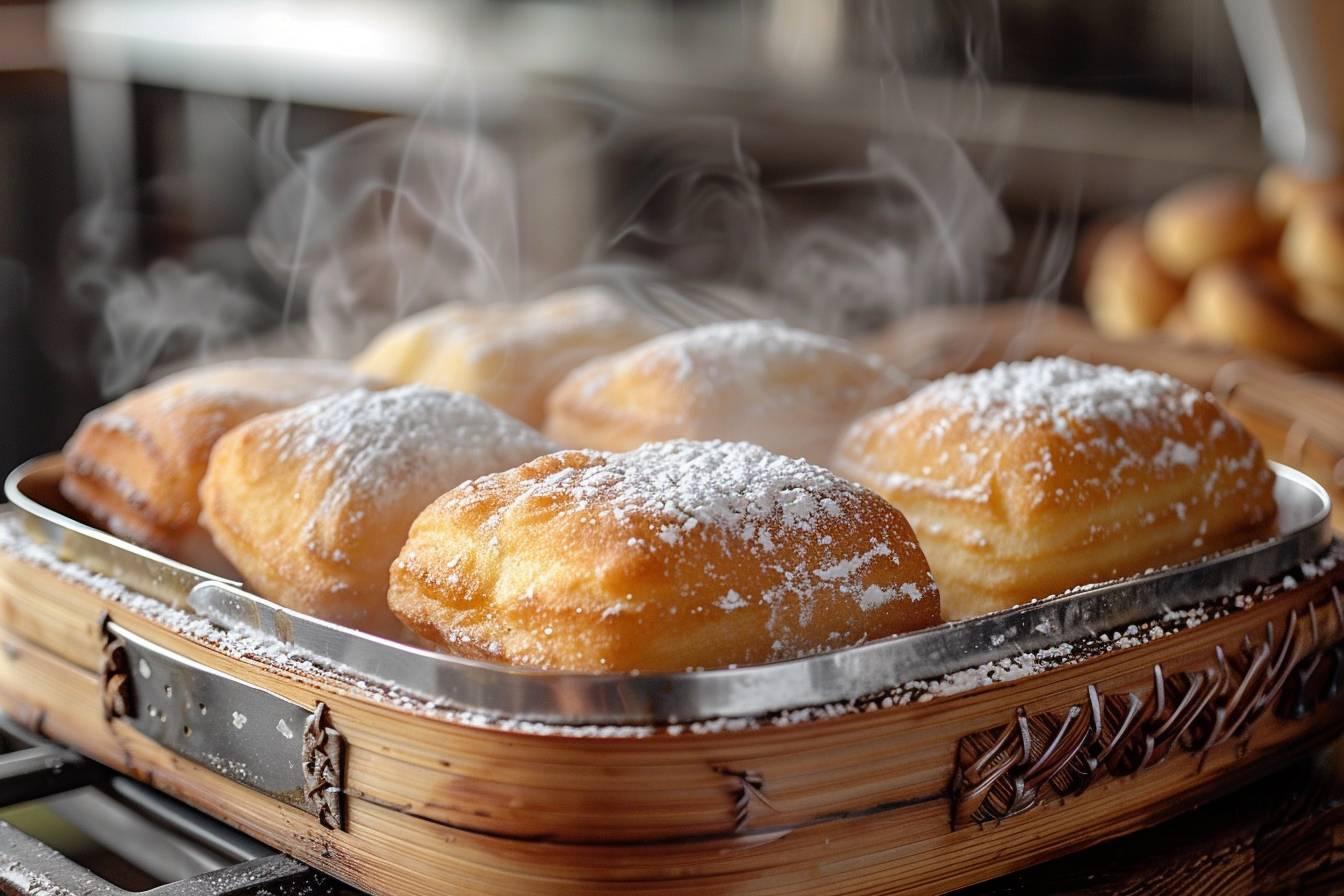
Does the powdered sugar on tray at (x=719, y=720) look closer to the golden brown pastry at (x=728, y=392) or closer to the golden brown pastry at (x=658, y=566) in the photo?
the golden brown pastry at (x=658, y=566)

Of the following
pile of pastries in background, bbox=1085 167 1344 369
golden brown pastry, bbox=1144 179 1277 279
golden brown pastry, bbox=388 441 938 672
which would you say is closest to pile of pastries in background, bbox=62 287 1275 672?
golden brown pastry, bbox=388 441 938 672

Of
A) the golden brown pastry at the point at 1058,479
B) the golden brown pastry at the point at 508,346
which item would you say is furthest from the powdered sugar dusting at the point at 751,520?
the golden brown pastry at the point at 508,346

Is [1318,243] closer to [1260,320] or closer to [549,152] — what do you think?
[1260,320]

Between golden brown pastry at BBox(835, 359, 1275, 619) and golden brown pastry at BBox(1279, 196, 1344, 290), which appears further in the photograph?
golden brown pastry at BBox(1279, 196, 1344, 290)

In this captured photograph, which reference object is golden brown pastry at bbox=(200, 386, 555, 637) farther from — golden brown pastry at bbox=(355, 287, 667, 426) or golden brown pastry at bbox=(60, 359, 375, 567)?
golden brown pastry at bbox=(355, 287, 667, 426)

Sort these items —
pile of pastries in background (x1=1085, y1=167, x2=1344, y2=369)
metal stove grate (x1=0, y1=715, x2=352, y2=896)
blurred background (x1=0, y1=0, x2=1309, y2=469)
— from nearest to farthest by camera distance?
metal stove grate (x1=0, y1=715, x2=352, y2=896), blurred background (x1=0, y1=0, x2=1309, y2=469), pile of pastries in background (x1=1085, y1=167, x2=1344, y2=369)

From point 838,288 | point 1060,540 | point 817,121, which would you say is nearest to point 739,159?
point 838,288

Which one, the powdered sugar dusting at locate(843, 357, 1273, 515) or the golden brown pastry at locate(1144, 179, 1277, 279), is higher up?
the powdered sugar dusting at locate(843, 357, 1273, 515)
